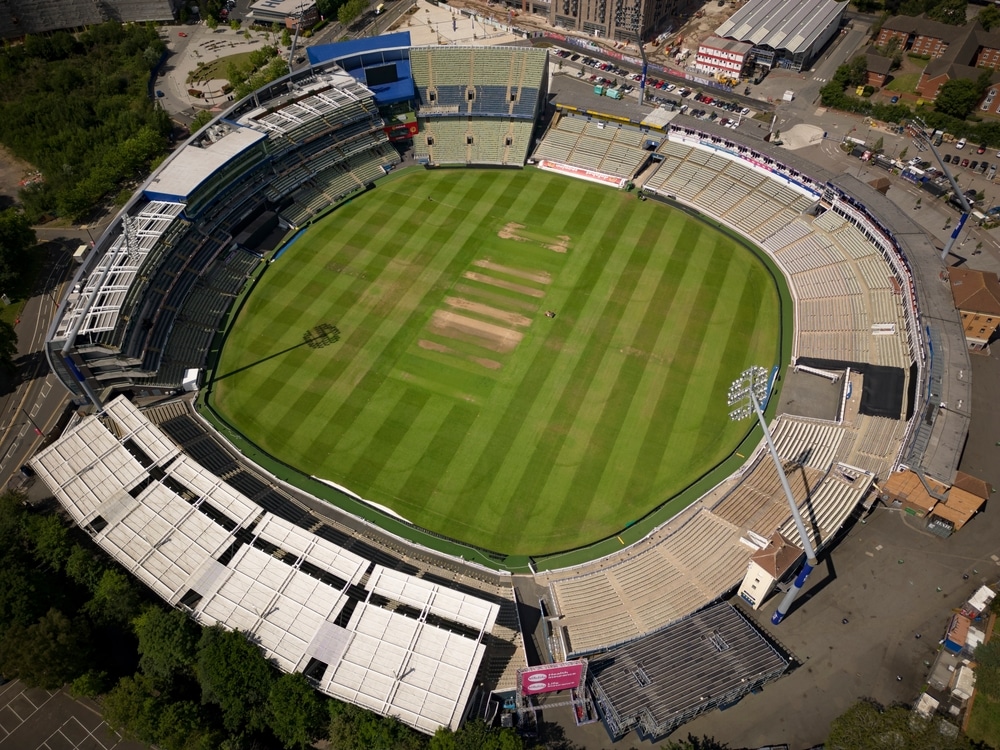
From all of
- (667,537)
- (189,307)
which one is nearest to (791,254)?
(667,537)

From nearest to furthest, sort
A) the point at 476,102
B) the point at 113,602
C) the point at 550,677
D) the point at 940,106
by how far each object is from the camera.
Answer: the point at 550,677 → the point at 113,602 → the point at 476,102 → the point at 940,106

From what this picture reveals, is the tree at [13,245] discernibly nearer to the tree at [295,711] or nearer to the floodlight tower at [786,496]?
the tree at [295,711]

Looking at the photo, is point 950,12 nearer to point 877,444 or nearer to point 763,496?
point 877,444

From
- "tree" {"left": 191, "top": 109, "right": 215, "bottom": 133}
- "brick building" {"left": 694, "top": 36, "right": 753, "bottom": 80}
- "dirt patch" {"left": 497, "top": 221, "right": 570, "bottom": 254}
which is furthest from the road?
"brick building" {"left": 694, "top": 36, "right": 753, "bottom": 80}

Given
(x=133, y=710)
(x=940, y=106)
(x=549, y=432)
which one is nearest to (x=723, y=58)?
(x=940, y=106)

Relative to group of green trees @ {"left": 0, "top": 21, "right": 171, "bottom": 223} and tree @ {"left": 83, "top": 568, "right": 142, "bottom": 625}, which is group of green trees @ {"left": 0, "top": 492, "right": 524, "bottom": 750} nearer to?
tree @ {"left": 83, "top": 568, "right": 142, "bottom": 625}

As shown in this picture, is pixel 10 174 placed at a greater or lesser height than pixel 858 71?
lesser
